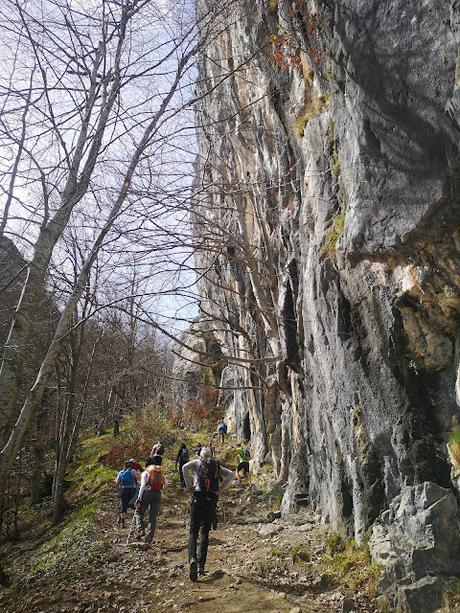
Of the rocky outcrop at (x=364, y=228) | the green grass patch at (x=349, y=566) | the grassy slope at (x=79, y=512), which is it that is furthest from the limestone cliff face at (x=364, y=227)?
the grassy slope at (x=79, y=512)

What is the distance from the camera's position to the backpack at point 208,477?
6.05 metres

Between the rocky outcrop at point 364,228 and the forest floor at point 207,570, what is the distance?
0.73 m

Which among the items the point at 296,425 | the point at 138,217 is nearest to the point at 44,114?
the point at 138,217

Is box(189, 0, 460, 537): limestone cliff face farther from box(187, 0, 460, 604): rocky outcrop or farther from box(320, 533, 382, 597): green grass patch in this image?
box(320, 533, 382, 597): green grass patch

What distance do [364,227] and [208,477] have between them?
405cm

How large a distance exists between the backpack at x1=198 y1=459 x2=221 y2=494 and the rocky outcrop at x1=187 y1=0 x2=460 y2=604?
2185mm

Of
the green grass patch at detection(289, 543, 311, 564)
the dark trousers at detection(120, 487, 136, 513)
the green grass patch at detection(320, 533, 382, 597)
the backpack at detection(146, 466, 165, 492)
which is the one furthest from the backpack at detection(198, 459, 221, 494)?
the dark trousers at detection(120, 487, 136, 513)

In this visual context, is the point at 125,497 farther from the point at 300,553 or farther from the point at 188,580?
the point at 300,553

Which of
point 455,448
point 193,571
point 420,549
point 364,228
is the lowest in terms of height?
point 193,571

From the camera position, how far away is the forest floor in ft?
17.4

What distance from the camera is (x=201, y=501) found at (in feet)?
19.7

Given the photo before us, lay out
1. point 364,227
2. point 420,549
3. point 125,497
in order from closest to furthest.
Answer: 1. point 420,549
2. point 364,227
3. point 125,497

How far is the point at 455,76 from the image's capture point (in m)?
4.31

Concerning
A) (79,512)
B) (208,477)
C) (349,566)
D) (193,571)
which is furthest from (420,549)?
(79,512)
